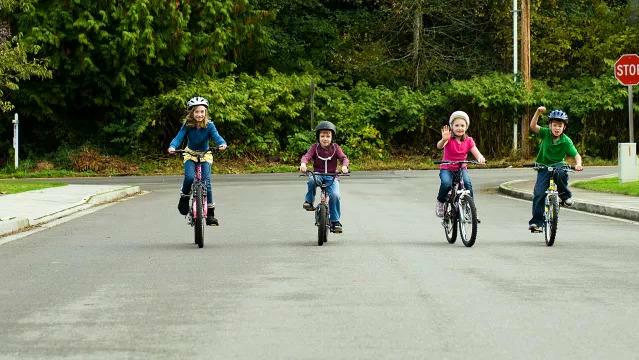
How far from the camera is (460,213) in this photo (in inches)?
564

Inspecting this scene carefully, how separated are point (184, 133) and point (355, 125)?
29372 mm

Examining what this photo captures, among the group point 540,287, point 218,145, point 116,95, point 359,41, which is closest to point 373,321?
point 540,287

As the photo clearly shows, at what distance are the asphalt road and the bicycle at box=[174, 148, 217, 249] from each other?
8.3 inches

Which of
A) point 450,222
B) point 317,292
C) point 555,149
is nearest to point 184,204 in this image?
point 450,222

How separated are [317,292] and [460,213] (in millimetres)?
4600

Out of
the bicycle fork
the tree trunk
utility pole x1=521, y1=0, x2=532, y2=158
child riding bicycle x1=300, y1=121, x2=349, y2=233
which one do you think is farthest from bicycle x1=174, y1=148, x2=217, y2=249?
the tree trunk

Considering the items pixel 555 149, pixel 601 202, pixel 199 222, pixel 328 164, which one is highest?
pixel 555 149

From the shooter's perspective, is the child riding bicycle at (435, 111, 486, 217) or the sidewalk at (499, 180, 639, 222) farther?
the sidewalk at (499, 180, 639, 222)

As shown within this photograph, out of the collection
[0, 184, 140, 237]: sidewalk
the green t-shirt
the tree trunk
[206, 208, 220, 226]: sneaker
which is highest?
the tree trunk

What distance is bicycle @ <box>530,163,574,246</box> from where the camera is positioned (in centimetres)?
1426

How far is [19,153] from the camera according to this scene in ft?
142

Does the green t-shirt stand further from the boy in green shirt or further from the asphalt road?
the asphalt road

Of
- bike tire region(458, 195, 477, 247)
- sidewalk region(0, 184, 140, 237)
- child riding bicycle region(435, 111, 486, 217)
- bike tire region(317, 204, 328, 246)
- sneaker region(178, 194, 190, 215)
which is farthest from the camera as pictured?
sidewalk region(0, 184, 140, 237)

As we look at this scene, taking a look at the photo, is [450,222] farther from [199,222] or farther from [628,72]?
[628,72]
